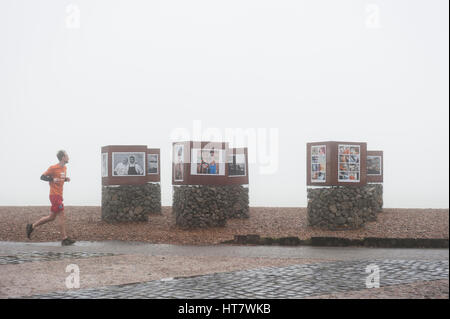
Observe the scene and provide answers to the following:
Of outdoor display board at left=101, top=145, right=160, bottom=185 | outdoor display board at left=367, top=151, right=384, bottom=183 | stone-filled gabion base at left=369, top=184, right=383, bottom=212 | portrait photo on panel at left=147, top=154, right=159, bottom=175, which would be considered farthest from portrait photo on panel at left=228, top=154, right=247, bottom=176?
stone-filled gabion base at left=369, top=184, right=383, bottom=212

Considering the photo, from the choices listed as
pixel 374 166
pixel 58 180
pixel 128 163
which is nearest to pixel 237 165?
pixel 128 163

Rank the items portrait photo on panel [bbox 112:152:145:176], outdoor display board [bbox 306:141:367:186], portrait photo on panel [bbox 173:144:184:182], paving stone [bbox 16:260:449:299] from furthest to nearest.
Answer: portrait photo on panel [bbox 112:152:145:176]
portrait photo on panel [bbox 173:144:184:182]
outdoor display board [bbox 306:141:367:186]
paving stone [bbox 16:260:449:299]

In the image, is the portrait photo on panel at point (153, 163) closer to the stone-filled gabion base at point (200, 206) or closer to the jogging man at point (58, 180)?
the stone-filled gabion base at point (200, 206)

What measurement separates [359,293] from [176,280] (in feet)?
9.60

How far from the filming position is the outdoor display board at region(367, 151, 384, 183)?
79.3ft

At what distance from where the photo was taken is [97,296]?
24.8 feet

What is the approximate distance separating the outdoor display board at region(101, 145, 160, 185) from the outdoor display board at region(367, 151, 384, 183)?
10323 millimetres

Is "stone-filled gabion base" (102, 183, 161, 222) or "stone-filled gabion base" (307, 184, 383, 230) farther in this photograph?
"stone-filled gabion base" (102, 183, 161, 222)

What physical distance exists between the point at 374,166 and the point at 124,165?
1137cm

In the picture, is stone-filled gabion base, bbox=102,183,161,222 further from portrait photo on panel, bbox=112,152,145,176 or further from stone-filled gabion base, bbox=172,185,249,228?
stone-filled gabion base, bbox=172,185,249,228

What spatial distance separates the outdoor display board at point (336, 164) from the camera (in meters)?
17.4

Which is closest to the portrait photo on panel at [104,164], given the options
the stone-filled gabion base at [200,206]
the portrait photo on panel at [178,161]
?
the portrait photo on panel at [178,161]

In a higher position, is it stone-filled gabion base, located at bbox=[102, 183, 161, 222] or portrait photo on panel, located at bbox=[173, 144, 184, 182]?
portrait photo on panel, located at bbox=[173, 144, 184, 182]
